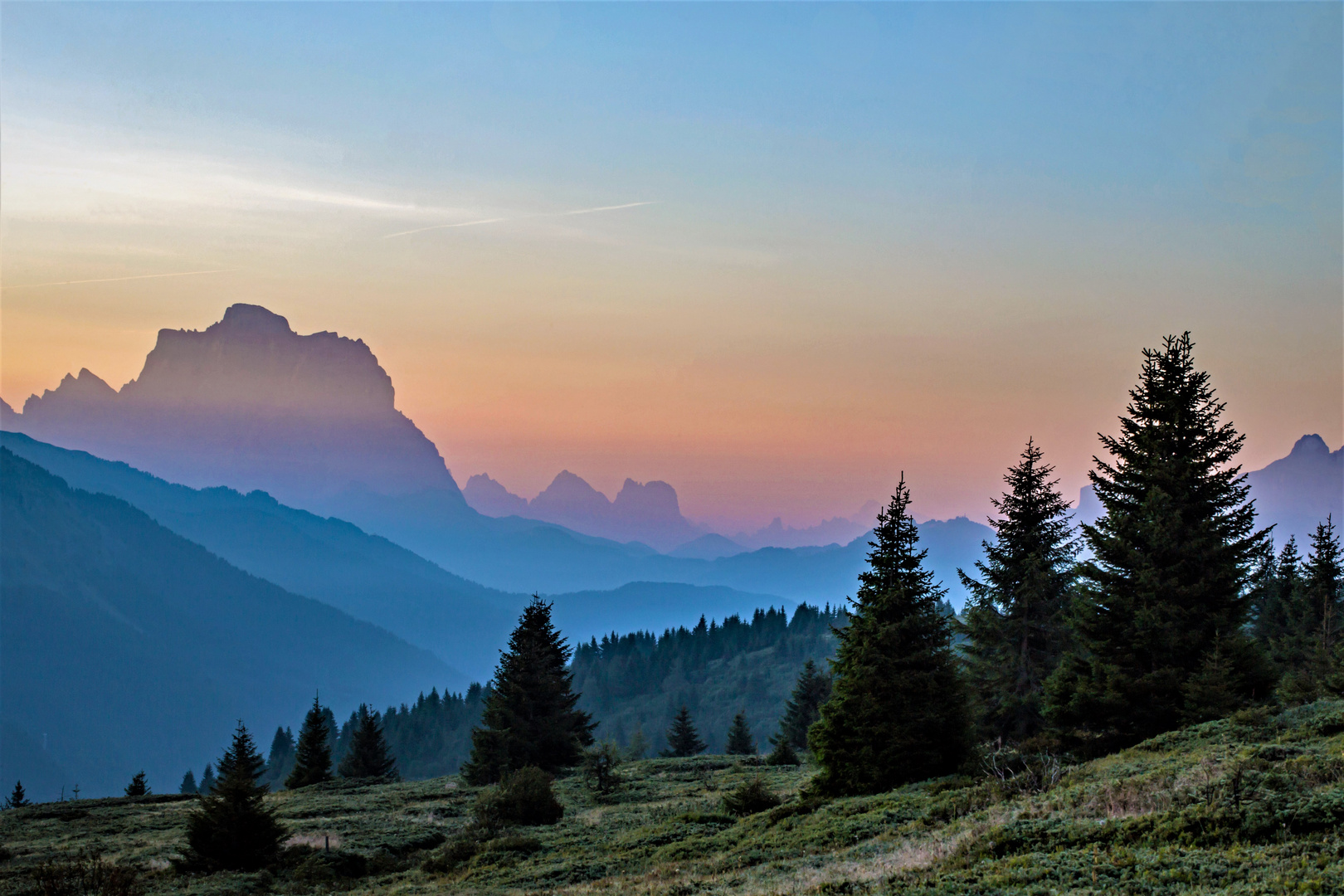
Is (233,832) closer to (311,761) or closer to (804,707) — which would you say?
(311,761)

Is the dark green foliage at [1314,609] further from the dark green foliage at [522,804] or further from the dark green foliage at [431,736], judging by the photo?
the dark green foliage at [431,736]

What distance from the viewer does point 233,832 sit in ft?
85.8

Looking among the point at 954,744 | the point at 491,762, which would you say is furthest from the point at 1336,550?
the point at 491,762

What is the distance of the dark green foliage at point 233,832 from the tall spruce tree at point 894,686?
18.4 m

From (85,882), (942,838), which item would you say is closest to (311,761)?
(85,882)

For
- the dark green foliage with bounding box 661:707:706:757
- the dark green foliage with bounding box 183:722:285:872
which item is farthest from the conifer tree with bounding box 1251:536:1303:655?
the dark green foliage with bounding box 183:722:285:872

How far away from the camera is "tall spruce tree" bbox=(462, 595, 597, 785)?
4934 centimetres

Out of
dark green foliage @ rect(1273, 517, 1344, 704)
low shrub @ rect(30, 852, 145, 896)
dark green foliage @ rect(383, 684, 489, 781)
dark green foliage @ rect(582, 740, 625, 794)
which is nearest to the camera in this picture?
low shrub @ rect(30, 852, 145, 896)

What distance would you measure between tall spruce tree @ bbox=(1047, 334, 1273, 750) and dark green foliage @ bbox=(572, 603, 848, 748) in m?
123

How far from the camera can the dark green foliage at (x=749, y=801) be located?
28781 millimetres

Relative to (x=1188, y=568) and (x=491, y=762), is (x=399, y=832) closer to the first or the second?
(x=491, y=762)

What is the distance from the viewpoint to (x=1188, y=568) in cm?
2994

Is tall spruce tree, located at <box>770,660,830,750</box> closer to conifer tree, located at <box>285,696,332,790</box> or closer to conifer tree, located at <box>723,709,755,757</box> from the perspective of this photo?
conifer tree, located at <box>723,709,755,757</box>

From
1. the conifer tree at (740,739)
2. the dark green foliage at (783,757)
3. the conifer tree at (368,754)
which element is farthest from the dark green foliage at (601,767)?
the conifer tree at (740,739)
